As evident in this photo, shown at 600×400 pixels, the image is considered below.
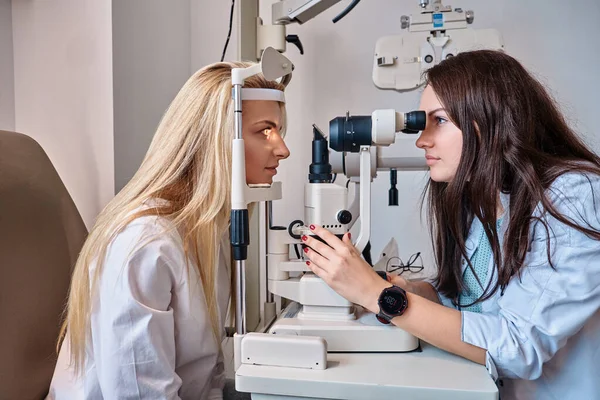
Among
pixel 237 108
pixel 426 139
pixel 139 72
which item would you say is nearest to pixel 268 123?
pixel 237 108

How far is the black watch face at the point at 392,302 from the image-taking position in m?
0.84

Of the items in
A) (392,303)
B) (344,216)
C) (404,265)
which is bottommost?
(404,265)

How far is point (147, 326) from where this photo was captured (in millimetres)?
808

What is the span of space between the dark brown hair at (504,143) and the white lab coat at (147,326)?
2.03 ft

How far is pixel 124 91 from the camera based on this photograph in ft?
4.82

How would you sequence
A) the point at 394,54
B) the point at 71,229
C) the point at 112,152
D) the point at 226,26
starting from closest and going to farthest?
the point at 71,229
the point at 112,152
the point at 394,54
the point at 226,26

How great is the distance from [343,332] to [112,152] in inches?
38.3

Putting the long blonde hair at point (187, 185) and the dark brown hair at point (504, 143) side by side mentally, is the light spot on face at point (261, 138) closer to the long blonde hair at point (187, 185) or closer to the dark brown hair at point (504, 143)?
the long blonde hair at point (187, 185)

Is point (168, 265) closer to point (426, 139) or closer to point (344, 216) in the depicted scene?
point (344, 216)

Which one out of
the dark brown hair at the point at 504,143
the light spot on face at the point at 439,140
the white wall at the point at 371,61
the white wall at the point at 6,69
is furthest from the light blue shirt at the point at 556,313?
the white wall at the point at 6,69

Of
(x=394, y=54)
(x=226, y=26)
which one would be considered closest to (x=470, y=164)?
(x=394, y=54)

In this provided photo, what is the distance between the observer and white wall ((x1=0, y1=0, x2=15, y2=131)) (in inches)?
59.7

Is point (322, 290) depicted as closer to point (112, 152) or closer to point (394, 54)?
point (112, 152)

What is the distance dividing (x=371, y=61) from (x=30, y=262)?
1601 millimetres
